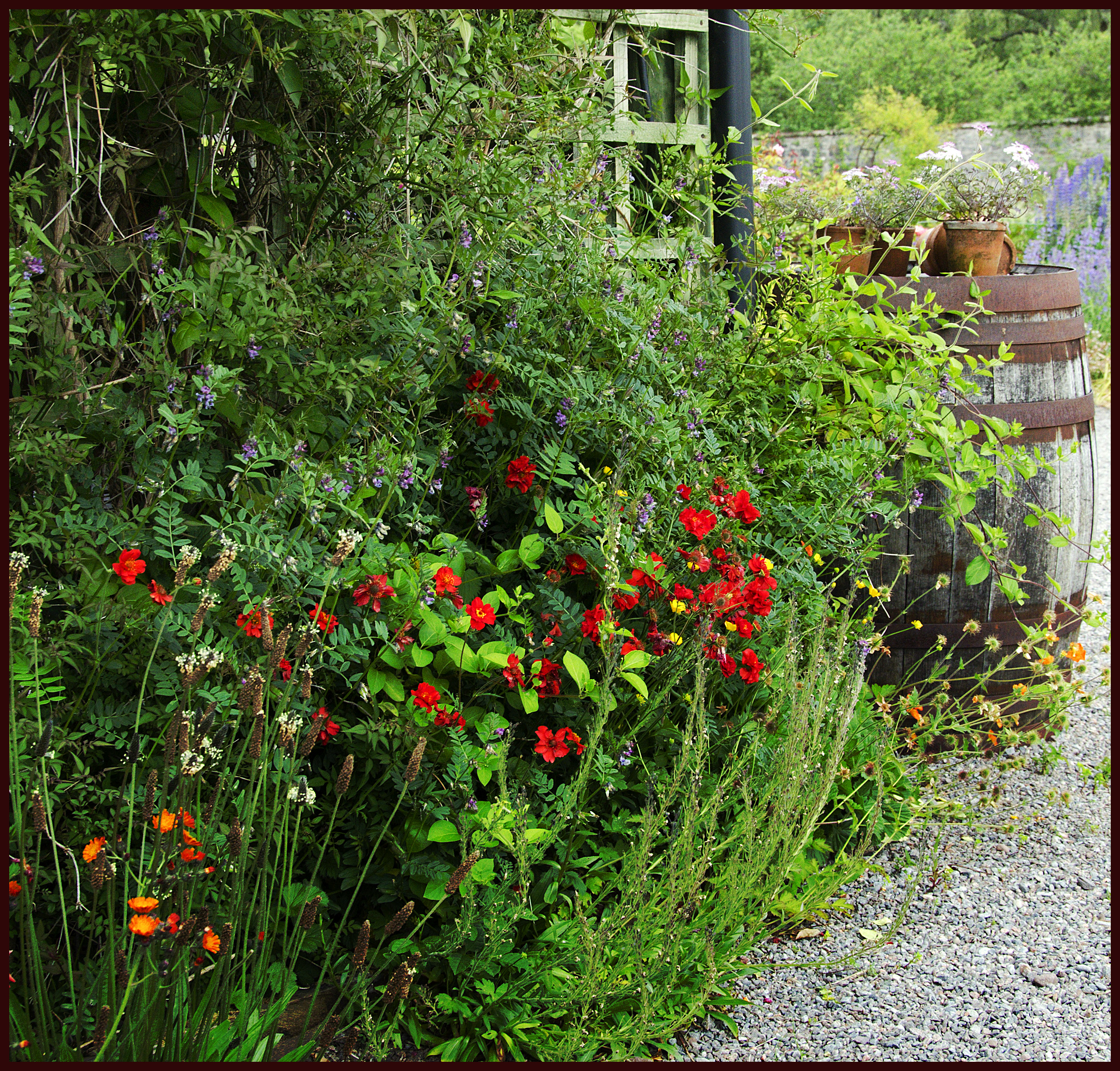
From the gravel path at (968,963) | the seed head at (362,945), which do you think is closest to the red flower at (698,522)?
the gravel path at (968,963)

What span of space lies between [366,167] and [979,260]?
184cm

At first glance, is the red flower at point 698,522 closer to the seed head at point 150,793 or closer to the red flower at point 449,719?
the red flower at point 449,719

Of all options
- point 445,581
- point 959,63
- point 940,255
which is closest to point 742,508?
point 445,581

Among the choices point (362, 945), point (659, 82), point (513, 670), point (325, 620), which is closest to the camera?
point (362, 945)

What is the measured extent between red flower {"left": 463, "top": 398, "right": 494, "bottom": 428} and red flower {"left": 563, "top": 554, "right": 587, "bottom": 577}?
0.94ft

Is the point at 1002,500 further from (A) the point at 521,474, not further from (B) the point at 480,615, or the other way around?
(B) the point at 480,615

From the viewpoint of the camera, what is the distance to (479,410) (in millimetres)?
1747

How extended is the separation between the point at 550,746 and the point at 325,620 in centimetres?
42

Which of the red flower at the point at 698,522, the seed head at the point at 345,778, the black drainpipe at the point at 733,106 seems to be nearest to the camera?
the seed head at the point at 345,778

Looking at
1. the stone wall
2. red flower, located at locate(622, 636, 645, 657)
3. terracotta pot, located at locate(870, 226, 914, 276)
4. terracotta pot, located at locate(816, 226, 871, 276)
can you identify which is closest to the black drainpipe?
terracotta pot, located at locate(816, 226, 871, 276)

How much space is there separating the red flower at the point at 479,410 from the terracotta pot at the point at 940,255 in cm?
161

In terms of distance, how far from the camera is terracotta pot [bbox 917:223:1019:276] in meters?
2.84

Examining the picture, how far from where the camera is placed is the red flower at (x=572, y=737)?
1568mm

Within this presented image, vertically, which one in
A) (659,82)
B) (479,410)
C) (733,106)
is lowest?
(479,410)
